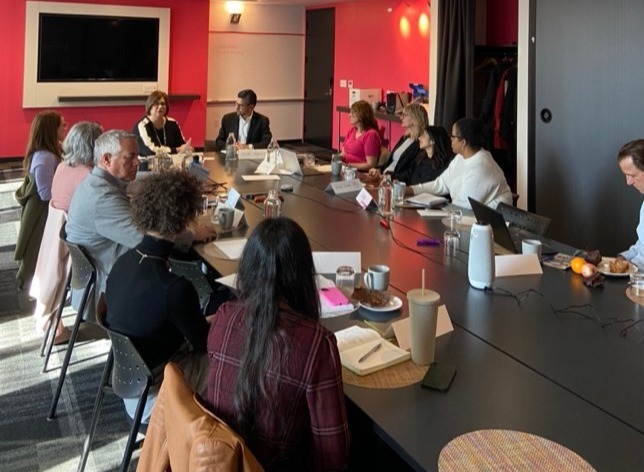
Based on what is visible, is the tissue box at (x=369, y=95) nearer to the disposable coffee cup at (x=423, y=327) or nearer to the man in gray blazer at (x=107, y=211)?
the man in gray blazer at (x=107, y=211)

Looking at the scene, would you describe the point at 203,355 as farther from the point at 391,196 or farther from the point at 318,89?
the point at 318,89

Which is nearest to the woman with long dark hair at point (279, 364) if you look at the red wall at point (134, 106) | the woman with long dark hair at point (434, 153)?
the woman with long dark hair at point (434, 153)

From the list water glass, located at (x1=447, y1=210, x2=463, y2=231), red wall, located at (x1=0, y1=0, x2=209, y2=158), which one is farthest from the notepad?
red wall, located at (x1=0, y1=0, x2=209, y2=158)

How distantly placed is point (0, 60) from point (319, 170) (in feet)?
17.3

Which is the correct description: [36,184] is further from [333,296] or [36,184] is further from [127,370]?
[333,296]

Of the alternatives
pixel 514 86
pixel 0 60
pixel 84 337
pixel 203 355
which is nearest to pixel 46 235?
pixel 84 337

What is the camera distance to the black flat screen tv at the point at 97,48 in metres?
8.12

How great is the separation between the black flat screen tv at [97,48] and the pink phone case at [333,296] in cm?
722

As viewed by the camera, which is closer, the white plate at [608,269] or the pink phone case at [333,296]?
the pink phone case at [333,296]

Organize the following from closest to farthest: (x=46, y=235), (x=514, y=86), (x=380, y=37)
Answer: (x=46, y=235), (x=514, y=86), (x=380, y=37)

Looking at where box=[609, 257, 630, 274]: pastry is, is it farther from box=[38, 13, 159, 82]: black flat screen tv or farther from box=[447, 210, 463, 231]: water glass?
box=[38, 13, 159, 82]: black flat screen tv

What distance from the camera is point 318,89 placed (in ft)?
34.0

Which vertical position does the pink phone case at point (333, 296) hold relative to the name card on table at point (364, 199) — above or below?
below

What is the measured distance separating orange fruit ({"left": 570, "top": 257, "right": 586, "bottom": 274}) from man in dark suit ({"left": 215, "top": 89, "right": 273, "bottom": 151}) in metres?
3.70
